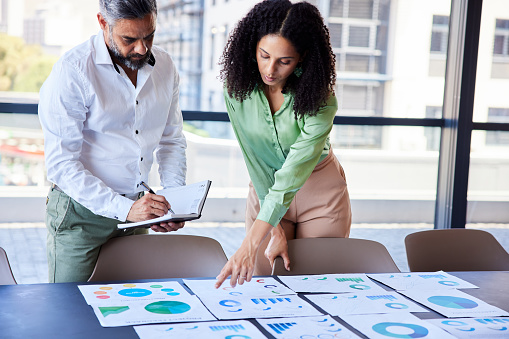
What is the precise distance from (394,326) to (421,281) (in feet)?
1.84

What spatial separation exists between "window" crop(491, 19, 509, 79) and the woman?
9.31ft

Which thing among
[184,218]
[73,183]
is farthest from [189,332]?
[73,183]

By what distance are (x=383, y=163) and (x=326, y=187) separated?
234cm

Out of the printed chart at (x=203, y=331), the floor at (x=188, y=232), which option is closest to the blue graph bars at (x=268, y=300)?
the printed chart at (x=203, y=331)

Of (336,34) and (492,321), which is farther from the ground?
(336,34)

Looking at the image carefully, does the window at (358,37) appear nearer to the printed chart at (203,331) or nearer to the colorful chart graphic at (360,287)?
the colorful chart graphic at (360,287)

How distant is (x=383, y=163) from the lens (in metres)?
4.94

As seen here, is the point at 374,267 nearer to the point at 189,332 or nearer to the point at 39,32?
the point at 189,332

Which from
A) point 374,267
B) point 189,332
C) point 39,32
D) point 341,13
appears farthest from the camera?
point 341,13

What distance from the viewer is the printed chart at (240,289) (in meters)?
2.02

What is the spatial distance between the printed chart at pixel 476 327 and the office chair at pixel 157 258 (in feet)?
3.23

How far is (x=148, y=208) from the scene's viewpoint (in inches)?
89.7

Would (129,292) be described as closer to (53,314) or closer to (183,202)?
(53,314)

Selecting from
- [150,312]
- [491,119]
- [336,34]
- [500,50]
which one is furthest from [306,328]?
[500,50]
